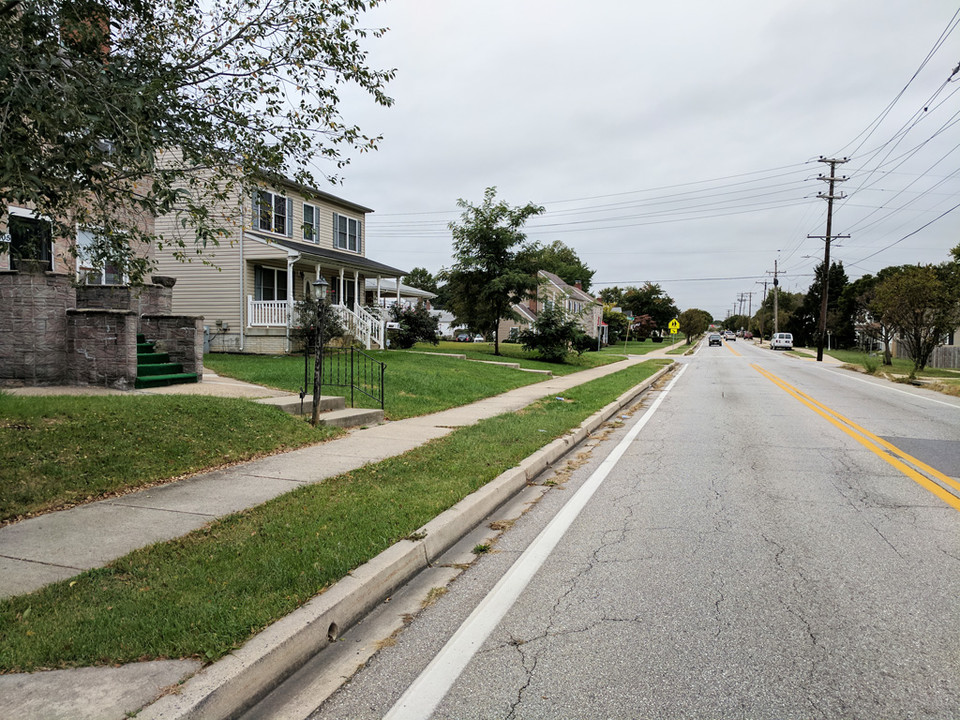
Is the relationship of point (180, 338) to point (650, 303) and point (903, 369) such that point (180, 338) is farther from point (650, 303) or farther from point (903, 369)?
point (650, 303)

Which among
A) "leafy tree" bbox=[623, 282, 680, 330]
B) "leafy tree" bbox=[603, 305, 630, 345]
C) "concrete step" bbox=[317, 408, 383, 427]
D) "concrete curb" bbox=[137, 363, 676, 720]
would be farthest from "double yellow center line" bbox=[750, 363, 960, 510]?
"leafy tree" bbox=[623, 282, 680, 330]

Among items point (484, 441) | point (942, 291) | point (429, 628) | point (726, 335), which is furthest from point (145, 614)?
point (726, 335)

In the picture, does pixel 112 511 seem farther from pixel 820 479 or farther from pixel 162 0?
pixel 820 479

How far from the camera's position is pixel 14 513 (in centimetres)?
567

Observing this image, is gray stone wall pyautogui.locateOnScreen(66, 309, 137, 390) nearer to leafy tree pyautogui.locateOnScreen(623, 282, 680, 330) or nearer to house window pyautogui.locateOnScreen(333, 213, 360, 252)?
house window pyautogui.locateOnScreen(333, 213, 360, 252)

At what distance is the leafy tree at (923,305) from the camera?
90.6ft

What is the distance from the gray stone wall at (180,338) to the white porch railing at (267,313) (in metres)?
10.0

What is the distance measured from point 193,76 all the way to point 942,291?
99.4ft

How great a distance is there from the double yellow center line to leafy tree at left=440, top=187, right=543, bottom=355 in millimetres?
18192

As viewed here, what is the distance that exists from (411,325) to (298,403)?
19293 mm

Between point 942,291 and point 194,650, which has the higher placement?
point 942,291

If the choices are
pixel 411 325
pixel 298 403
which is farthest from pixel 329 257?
pixel 298 403

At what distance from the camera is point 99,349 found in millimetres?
10852

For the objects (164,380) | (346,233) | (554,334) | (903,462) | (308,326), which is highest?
(346,233)
